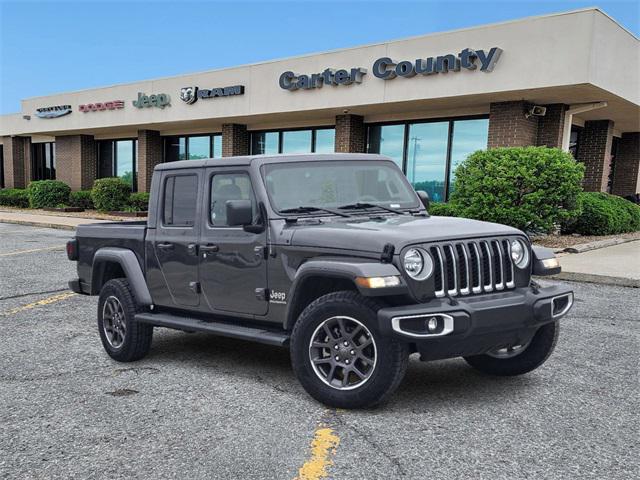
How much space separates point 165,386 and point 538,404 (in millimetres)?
2835

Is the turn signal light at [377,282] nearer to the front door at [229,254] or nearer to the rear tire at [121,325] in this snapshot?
the front door at [229,254]

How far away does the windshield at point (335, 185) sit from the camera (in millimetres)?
5020

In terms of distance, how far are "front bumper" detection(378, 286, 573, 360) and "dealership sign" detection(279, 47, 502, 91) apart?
12.3 metres

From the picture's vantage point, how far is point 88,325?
7129 mm

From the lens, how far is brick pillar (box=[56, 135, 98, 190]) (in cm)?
3173

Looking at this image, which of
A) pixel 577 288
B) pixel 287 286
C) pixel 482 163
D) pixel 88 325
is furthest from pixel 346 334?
pixel 482 163

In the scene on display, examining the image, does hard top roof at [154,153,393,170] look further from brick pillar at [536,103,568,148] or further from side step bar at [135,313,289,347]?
brick pillar at [536,103,568,148]

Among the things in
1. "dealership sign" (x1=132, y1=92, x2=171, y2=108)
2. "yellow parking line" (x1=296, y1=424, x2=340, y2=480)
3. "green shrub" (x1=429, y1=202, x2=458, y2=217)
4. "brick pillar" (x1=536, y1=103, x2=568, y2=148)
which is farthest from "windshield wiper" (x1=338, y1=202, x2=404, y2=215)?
"dealership sign" (x1=132, y1=92, x2=171, y2=108)

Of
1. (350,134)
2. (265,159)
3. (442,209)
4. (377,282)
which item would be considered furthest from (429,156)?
(377,282)

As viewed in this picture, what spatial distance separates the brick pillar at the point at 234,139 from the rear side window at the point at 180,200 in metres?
18.9

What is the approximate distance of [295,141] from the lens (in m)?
23.6

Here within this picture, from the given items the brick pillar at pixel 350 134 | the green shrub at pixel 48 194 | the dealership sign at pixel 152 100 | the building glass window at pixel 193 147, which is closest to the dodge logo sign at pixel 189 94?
the dealership sign at pixel 152 100

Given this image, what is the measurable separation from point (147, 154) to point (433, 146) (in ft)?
46.8

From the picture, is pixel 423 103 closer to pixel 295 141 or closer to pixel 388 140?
pixel 388 140
